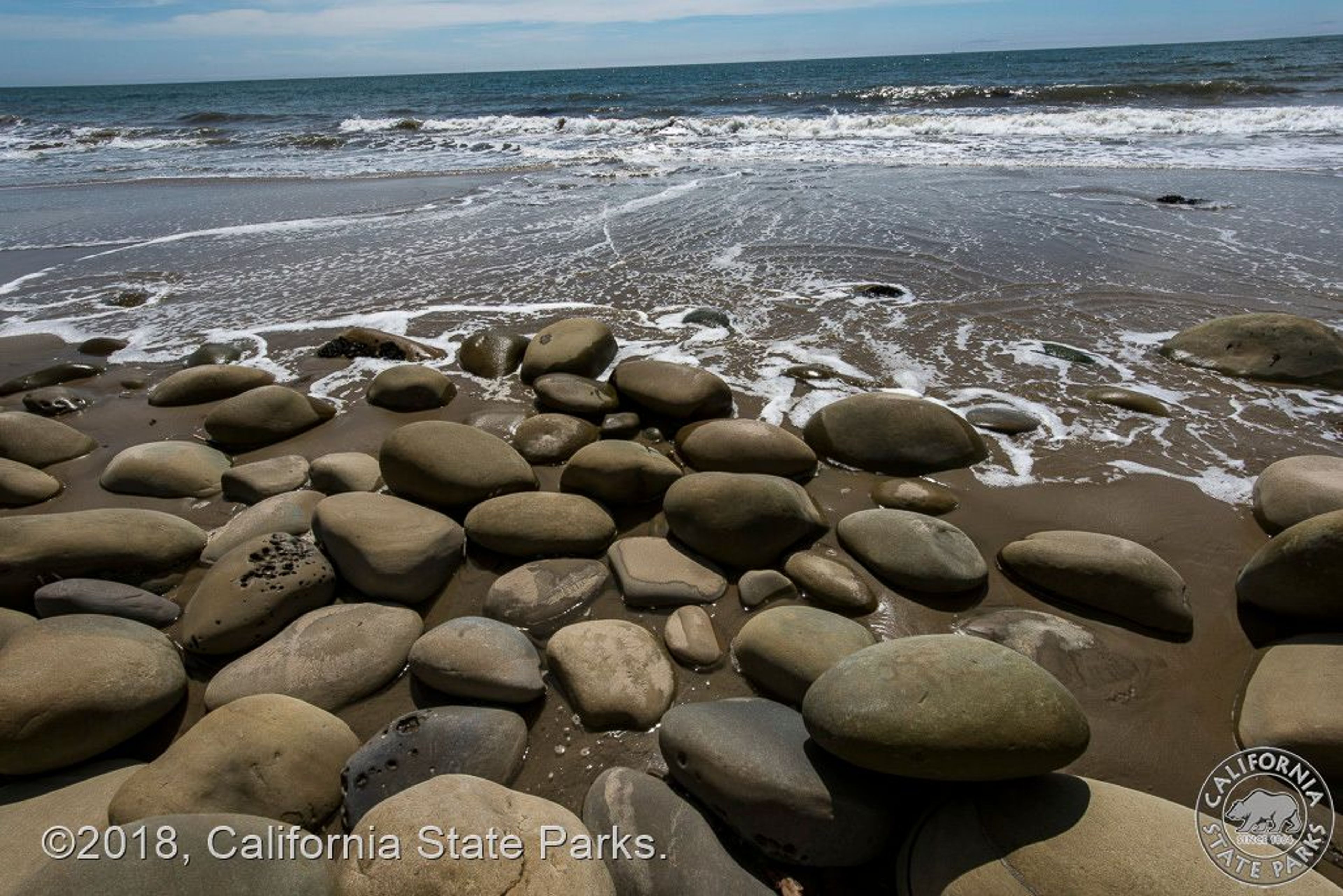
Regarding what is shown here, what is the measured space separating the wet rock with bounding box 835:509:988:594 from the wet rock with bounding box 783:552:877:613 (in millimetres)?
125

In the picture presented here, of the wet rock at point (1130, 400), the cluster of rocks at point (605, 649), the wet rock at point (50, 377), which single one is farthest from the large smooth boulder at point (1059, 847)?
the wet rock at point (50, 377)

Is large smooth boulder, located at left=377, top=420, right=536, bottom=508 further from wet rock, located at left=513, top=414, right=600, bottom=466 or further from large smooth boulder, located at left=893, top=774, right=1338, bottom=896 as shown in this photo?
large smooth boulder, located at left=893, top=774, right=1338, bottom=896

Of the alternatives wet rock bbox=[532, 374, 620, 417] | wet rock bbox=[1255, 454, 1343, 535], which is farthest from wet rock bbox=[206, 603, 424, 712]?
wet rock bbox=[1255, 454, 1343, 535]

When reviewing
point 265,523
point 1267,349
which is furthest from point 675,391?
point 1267,349

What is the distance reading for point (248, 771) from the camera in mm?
1871

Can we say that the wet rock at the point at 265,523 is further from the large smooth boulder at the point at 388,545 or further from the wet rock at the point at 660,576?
the wet rock at the point at 660,576

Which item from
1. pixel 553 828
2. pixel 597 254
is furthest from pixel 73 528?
pixel 597 254

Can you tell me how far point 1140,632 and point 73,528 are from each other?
422 centimetres

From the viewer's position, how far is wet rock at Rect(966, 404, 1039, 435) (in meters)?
3.81

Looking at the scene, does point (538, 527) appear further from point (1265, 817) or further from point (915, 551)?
point (1265, 817)

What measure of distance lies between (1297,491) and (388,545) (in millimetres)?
3903

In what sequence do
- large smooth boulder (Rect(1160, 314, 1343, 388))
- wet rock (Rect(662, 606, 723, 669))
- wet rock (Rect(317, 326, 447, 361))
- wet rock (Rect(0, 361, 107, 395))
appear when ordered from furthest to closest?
1. wet rock (Rect(317, 326, 447, 361))
2. wet rock (Rect(0, 361, 107, 395))
3. large smooth boulder (Rect(1160, 314, 1343, 388))
4. wet rock (Rect(662, 606, 723, 669))

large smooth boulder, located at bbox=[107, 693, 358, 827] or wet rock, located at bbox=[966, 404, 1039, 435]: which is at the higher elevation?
wet rock, located at bbox=[966, 404, 1039, 435]

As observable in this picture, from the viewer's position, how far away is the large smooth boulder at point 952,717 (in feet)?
5.33
